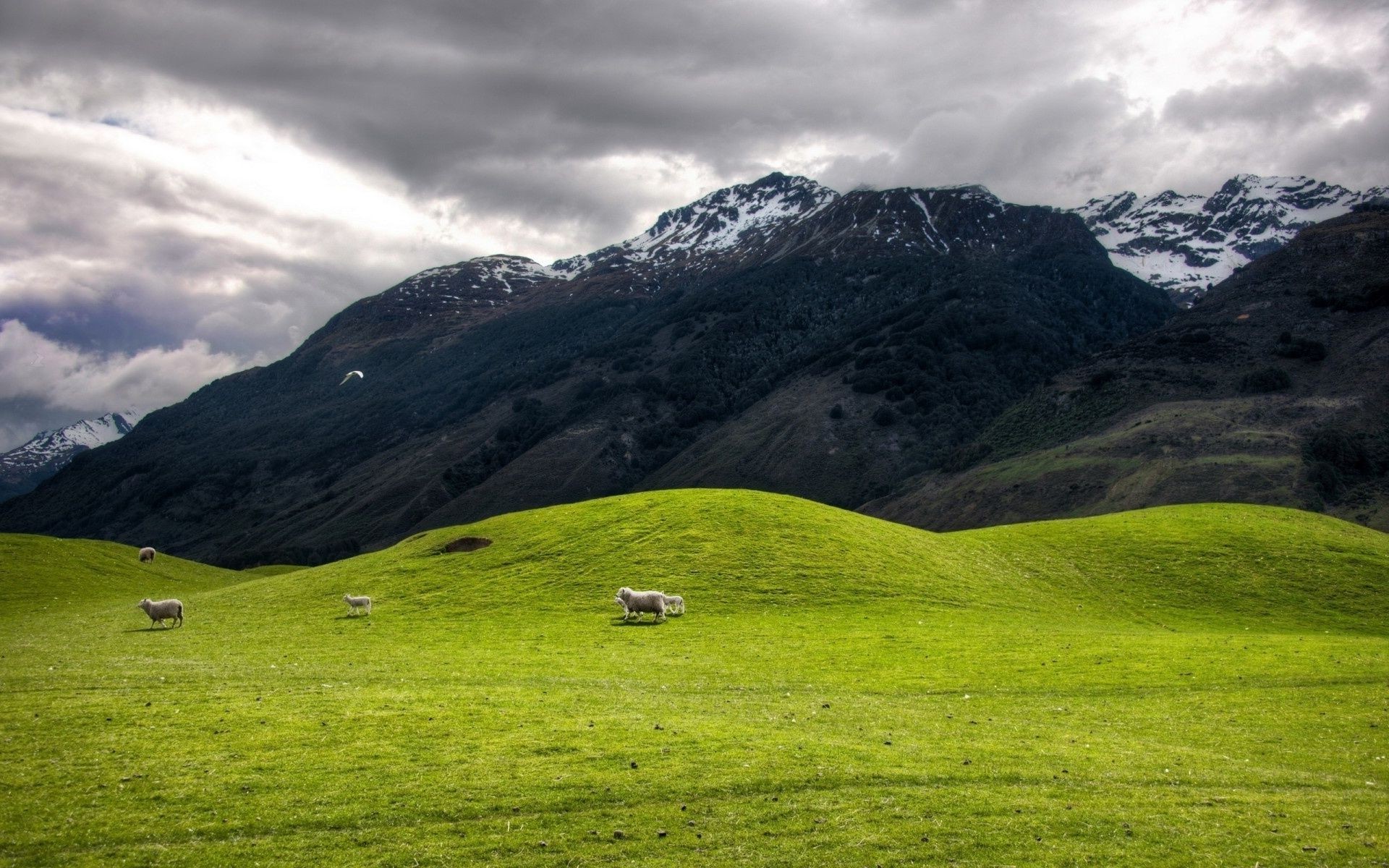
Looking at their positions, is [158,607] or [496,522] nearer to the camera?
[158,607]

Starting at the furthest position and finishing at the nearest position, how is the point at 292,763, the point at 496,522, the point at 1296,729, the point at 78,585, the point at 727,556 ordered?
1. the point at 496,522
2. the point at 78,585
3. the point at 727,556
4. the point at 1296,729
5. the point at 292,763

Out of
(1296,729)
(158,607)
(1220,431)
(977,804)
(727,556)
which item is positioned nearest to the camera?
(977,804)

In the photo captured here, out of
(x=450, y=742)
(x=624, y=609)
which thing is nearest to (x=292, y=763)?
(x=450, y=742)

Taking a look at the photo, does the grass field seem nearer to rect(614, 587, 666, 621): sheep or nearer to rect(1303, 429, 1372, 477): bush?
rect(614, 587, 666, 621): sheep

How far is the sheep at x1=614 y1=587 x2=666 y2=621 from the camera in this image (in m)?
42.5

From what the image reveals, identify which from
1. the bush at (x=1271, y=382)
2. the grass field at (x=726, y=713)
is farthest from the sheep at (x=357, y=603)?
the bush at (x=1271, y=382)

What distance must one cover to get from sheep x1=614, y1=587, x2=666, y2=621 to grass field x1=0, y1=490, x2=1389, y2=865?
113 cm

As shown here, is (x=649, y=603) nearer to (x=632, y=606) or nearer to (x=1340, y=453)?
(x=632, y=606)

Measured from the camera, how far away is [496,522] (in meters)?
63.8

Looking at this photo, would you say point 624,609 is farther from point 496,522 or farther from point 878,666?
point 496,522

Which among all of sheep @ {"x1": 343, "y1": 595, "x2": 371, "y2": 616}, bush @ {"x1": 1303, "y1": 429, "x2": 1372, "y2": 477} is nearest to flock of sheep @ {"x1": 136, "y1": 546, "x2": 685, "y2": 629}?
sheep @ {"x1": 343, "y1": 595, "x2": 371, "y2": 616}

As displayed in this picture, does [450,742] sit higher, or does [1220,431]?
[1220,431]

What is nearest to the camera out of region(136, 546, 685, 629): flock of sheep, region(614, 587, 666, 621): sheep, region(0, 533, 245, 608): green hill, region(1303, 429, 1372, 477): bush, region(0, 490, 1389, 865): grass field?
region(0, 490, 1389, 865): grass field

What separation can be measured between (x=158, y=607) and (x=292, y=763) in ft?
100
